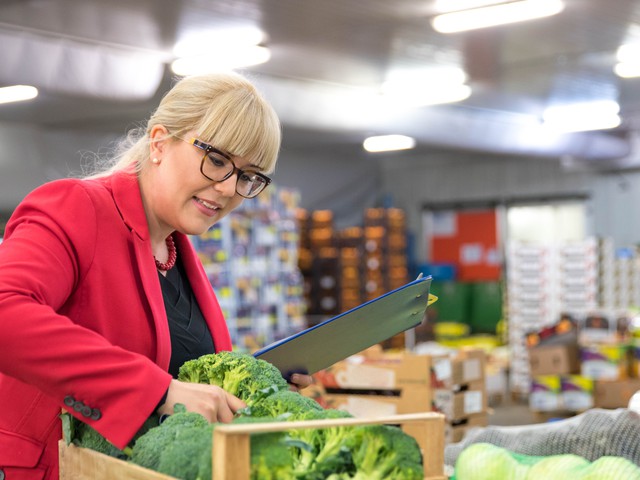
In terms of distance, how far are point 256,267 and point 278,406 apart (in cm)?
829

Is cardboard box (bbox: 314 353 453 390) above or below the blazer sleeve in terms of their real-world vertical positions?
below

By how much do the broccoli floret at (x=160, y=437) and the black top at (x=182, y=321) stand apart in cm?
45

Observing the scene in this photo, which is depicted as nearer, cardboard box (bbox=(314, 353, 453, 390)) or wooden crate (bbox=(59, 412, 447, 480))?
wooden crate (bbox=(59, 412, 447, 480))

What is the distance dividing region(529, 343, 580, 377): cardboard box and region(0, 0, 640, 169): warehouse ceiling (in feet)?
10.0

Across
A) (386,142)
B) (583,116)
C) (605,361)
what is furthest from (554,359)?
(386,142)

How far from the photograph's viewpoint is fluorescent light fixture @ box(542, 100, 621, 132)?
12227mm

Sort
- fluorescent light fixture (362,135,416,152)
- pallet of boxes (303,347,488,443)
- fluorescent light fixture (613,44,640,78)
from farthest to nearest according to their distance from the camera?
fluorescent light fixture (362,135,416,152) < fluorescent light fixture (613,44,640,78) < pallet of boxes (303,347,488,443)

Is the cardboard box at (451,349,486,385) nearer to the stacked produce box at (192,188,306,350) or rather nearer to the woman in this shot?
the stacked produce box at (192,188,306,350)

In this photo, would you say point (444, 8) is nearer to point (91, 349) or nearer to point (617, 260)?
point (91, 349)

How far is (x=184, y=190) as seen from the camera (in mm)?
1642

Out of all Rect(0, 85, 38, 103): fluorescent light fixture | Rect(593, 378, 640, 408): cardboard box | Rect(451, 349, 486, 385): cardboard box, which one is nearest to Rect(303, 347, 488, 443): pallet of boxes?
Rect(451, 349, 486, 385): cardboard box

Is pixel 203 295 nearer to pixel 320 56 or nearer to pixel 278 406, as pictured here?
pixel 278 406

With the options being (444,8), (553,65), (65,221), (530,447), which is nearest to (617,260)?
(553,65)

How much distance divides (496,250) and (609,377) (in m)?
8.88
